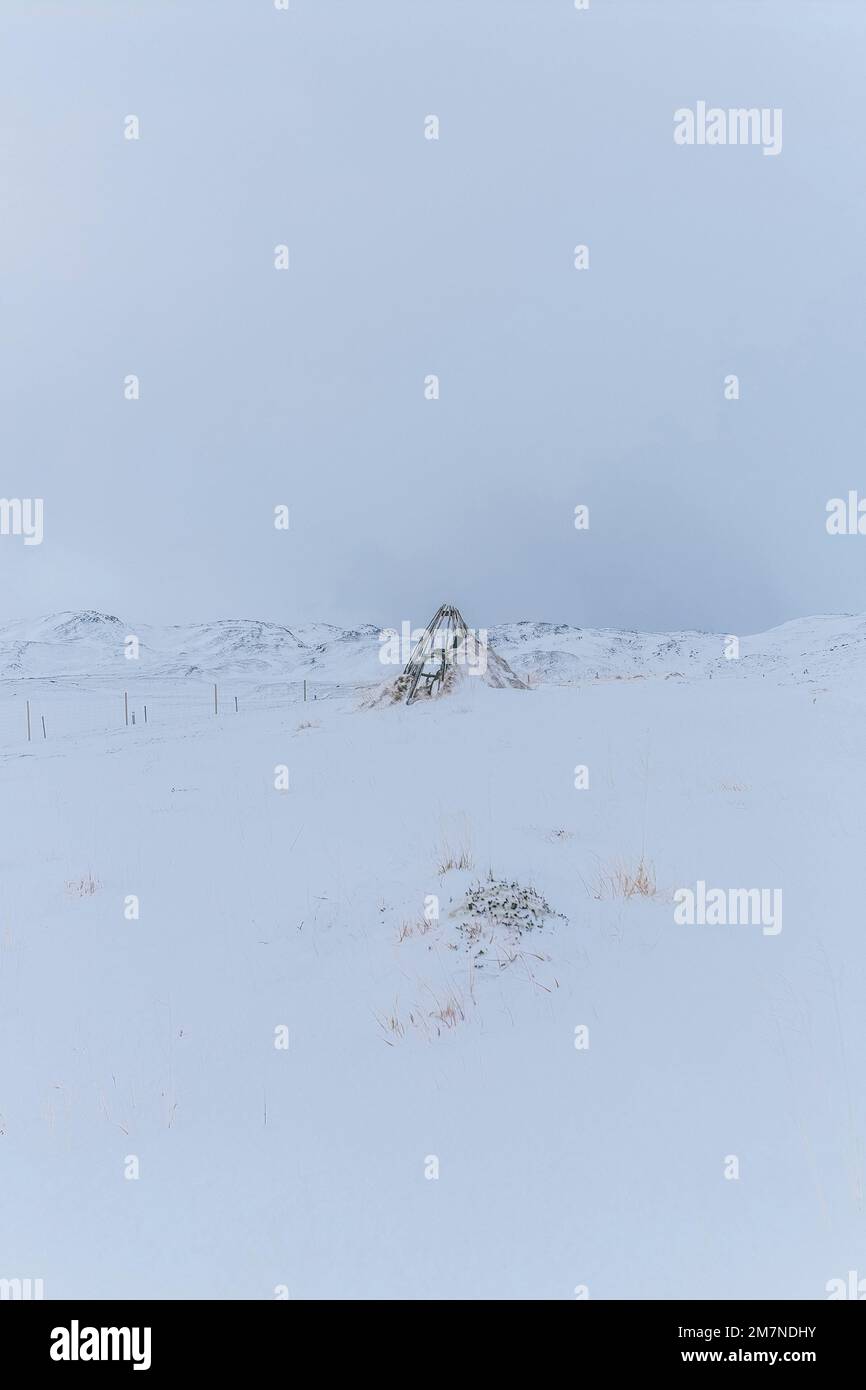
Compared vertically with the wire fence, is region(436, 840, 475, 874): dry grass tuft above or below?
below

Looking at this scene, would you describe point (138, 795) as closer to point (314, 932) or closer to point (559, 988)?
point (314, 932)

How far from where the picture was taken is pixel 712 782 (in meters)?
6.98

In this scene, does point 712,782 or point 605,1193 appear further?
point 712,782

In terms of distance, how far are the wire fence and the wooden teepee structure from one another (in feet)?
14.5

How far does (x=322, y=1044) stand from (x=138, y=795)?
6115 mm

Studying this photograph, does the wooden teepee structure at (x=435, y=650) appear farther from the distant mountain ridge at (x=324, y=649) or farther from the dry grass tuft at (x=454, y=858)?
the distant mountain ridge at (x=324, y=649)

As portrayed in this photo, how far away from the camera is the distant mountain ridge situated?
4125 cm

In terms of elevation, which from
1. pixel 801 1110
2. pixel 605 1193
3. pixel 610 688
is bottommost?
pixel 605 1193

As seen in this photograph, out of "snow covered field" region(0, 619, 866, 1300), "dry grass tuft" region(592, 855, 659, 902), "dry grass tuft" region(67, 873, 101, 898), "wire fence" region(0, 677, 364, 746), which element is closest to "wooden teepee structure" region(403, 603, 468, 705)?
"wire fence" region(0, 677, 364, 746)

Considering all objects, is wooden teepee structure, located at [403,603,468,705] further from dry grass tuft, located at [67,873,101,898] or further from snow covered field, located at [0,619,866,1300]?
dry grass tuft, located at [67,873,101,898]

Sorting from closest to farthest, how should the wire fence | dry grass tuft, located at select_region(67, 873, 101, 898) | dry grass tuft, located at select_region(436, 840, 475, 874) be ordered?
dry grass tuft, located at select_region(436, 840, 475, 874), dry grass tuft, located at select_region(67, 873, 101, 898), the wire fence

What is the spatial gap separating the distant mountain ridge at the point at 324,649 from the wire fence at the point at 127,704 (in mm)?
5075

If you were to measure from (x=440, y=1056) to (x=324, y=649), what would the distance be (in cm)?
7709

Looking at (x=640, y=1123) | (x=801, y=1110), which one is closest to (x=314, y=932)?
(x=640, y=1123)
